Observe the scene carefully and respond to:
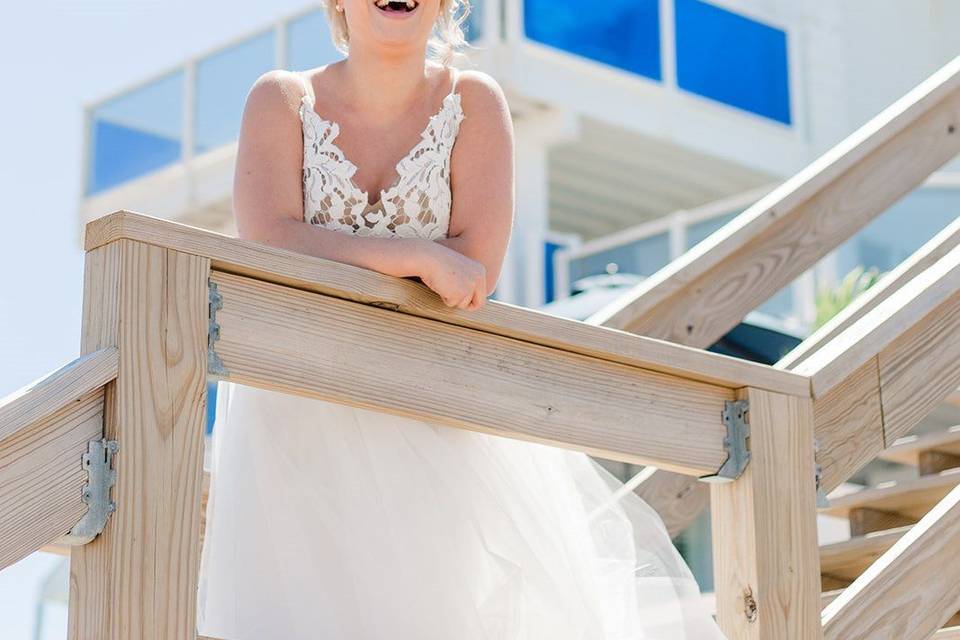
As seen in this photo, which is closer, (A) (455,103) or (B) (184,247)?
(B) (184,247)

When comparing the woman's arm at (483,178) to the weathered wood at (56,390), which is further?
the woman's arm at (483,178)

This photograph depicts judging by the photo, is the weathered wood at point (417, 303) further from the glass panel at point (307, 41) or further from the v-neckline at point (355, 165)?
the glass panel at point (307, 41)

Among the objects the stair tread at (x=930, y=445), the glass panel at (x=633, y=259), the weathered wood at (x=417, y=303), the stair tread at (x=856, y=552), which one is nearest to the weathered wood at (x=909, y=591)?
the weathered wood at (x=417, y=303)

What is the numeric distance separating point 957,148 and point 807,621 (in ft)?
6.94

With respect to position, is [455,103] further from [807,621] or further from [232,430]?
[807,621]

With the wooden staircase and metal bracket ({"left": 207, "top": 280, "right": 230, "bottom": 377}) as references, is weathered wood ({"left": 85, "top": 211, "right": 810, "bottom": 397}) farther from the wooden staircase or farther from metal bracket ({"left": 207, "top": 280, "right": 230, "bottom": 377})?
the wooden staircase

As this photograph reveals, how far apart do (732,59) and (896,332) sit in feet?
34.2

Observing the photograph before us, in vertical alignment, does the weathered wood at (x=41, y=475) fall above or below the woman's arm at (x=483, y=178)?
below

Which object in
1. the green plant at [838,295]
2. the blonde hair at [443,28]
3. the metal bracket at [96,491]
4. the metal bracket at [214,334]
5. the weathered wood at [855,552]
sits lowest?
the metal bracket at [96,491]

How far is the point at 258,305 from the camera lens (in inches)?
93.2

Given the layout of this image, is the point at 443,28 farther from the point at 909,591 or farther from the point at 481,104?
the point at 909,591

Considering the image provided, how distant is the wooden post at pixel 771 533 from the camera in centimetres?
285

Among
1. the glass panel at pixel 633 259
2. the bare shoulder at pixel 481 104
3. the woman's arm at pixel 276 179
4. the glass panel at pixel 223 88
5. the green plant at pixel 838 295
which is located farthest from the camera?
the glass panel at pixel 223 88

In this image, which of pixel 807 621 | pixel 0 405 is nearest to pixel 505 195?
pixel 807 621
